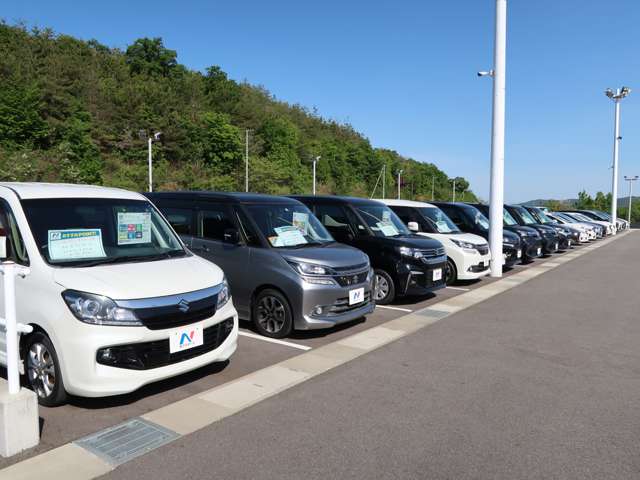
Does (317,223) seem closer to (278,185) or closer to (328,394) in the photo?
(328,394)

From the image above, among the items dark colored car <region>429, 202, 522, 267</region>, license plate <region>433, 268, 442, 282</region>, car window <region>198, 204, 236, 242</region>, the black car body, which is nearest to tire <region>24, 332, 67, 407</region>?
car window <region>198, 204, 236, 242</region>

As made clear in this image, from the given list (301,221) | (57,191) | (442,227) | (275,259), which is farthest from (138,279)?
(442,227)

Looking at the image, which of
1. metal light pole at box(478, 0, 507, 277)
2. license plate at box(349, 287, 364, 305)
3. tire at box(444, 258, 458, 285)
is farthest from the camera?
metal light pole at box(478, 0, 507, 277)

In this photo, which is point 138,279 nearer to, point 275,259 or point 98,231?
point 98,231

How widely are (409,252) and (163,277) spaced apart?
4734 millimetres

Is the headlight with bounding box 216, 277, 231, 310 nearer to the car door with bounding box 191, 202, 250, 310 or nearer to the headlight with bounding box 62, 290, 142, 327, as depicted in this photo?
the headlight with bounding box 62, 290, 142, 327

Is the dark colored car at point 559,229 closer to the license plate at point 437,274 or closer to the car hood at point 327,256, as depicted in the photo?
the license plate at point 437,274

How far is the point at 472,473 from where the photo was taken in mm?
3000

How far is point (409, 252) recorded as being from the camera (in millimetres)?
7859

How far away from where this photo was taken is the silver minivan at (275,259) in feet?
18.7

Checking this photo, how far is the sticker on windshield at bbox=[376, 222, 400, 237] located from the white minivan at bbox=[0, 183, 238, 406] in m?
4.41

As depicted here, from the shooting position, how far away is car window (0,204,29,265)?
3.97 m

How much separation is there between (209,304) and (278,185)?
174ft

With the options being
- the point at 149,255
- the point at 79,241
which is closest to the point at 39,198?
the point at 79,241
